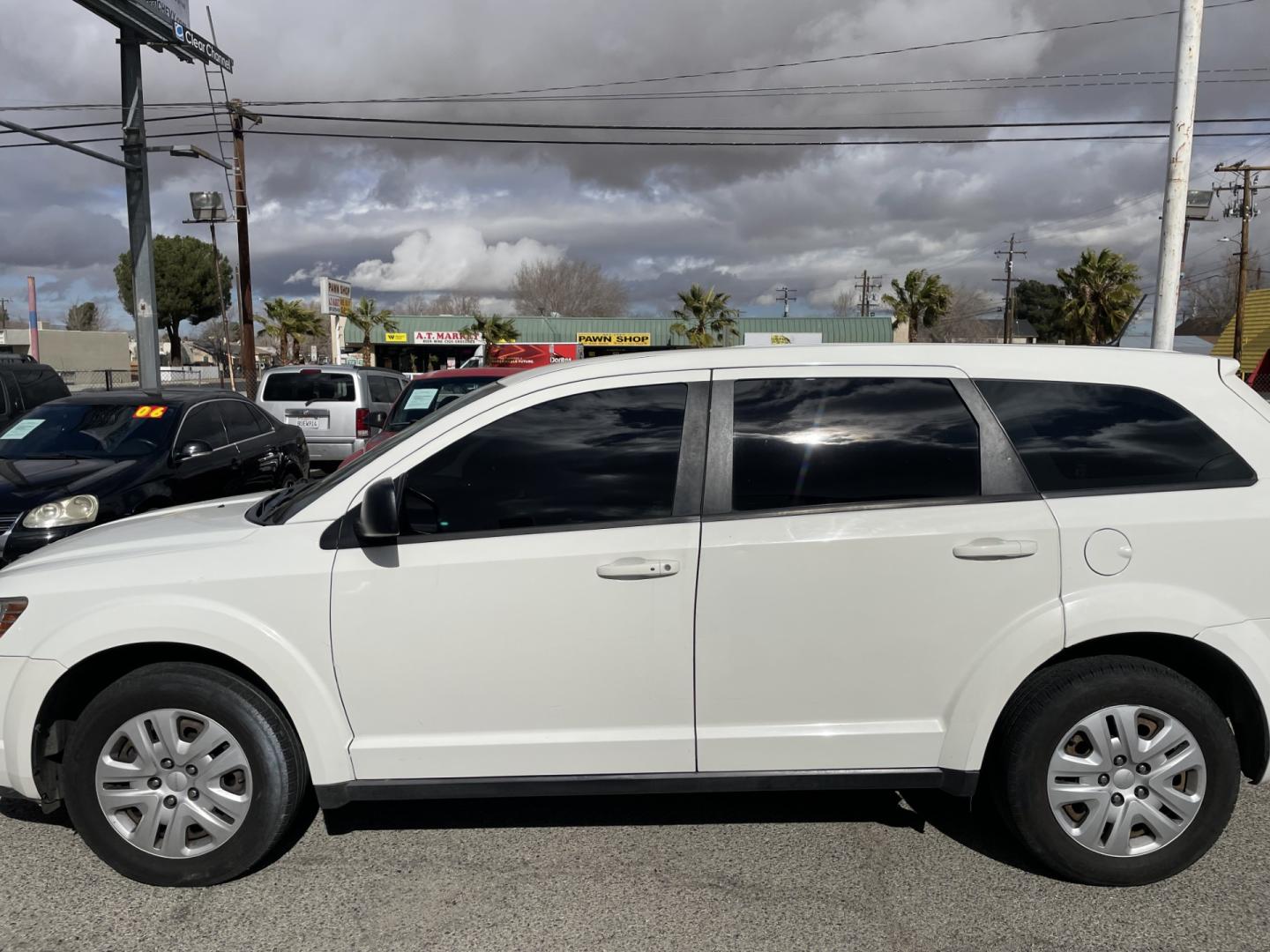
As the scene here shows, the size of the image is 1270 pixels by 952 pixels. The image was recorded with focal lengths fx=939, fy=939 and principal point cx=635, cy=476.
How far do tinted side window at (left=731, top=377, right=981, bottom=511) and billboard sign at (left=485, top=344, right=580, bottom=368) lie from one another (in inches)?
1956

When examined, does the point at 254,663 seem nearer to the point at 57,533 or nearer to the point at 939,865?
the point at 939,865

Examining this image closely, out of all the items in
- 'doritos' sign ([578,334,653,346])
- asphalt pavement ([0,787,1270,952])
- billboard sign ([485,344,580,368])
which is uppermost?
'doritos' sign ([578,334,653,346])

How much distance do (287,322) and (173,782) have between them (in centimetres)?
5909

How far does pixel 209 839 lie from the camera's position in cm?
330

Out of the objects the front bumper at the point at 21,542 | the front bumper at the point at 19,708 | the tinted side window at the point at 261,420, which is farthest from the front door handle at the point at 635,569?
the tinted side window at the point at 261,420

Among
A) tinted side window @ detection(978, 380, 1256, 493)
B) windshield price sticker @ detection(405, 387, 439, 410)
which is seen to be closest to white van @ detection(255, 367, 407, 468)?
windshield price sticker @ detection(405, 387, 439, 410)

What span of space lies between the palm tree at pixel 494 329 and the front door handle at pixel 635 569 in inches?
2072

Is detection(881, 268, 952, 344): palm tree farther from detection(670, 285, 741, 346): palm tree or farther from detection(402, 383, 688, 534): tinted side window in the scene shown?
detection(402, 383, 688, 534): tinted side window

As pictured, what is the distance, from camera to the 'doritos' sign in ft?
184

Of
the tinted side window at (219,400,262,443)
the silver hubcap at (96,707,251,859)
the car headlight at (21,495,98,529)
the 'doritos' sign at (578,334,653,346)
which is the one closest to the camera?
the silver hubcap at (96,707,251,859)

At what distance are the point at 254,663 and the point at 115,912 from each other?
3.12 feet

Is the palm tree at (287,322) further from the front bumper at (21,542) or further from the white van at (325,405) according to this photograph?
the front bumper at (21,542)

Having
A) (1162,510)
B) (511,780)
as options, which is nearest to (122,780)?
(511,780)

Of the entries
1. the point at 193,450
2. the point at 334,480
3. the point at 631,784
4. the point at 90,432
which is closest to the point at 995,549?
the point at 631,784
